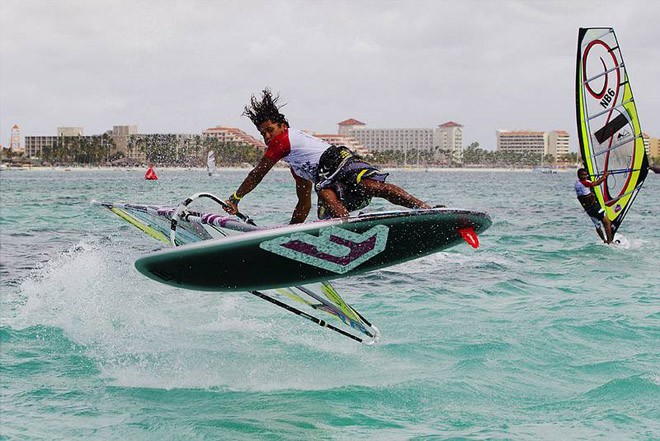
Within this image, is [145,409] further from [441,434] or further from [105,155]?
[105,155]

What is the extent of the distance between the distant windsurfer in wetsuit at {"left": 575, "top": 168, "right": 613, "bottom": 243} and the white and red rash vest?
12.2m

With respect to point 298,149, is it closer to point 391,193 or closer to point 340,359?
point 391,193

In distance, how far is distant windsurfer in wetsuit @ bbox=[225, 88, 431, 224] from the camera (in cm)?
726

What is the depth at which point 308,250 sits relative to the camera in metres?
6.99

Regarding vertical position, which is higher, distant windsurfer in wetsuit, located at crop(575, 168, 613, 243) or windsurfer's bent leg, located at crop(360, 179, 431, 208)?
windsurfer's bent leg, located at crop(360, 179, 431, 208)

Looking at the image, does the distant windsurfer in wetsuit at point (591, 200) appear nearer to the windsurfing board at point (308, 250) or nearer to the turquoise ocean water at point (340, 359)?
the turquoise ocean water at point (340, 359)

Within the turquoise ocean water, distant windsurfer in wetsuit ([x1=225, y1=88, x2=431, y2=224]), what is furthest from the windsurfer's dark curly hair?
the turquoise ocean water

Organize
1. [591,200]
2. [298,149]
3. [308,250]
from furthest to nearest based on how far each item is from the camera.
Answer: [591,200] → [298,149] → [308,250]

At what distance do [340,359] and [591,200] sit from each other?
1188 centimetres

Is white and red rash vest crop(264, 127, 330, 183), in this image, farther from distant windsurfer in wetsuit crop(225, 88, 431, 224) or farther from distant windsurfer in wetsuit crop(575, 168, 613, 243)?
distant windsurfer in wetsuit crop(575, 168, 613, 243)

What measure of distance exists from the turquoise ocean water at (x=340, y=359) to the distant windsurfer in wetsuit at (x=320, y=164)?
1.94m

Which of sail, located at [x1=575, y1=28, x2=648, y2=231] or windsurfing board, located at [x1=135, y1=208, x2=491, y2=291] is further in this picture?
sail, located at [x1=575, y1=28, x2=648, y2=231]

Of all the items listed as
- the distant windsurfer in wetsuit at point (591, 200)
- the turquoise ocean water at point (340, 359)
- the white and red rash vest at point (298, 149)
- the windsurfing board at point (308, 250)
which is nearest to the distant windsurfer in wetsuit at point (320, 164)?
the white and red rash vest at point (298, 149)

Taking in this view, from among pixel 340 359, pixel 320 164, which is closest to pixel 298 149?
pixel 320 164
